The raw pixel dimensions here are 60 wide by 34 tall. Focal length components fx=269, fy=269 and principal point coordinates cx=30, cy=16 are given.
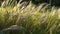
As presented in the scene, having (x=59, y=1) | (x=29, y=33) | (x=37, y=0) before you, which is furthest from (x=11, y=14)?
(x=59, y=1)

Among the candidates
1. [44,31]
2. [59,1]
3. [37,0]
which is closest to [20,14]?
[44,31]

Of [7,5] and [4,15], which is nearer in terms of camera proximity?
[4,15]

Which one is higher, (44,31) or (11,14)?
(11,14)

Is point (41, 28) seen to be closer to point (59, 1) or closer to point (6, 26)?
point (6, 26)

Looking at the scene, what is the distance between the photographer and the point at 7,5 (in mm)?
6699

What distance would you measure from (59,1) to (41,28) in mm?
5384

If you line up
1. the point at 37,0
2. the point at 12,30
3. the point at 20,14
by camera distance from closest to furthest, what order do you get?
the point at 12,30 < the point at 20,14 < the point at 37,0

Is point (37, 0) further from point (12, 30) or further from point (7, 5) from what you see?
point (12, 30)

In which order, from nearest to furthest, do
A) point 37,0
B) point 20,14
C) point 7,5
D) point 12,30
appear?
point 12,30 → point 20,14 → point 7,5 → point 37,0

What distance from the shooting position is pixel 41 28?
5953 millimetres

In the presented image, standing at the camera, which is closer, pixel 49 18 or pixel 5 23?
pixel 5 23

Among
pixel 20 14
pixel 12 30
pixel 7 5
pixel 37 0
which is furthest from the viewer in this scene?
pixel 37 0

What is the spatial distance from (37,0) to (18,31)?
5.02 metres

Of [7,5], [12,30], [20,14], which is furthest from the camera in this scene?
[7,5]
